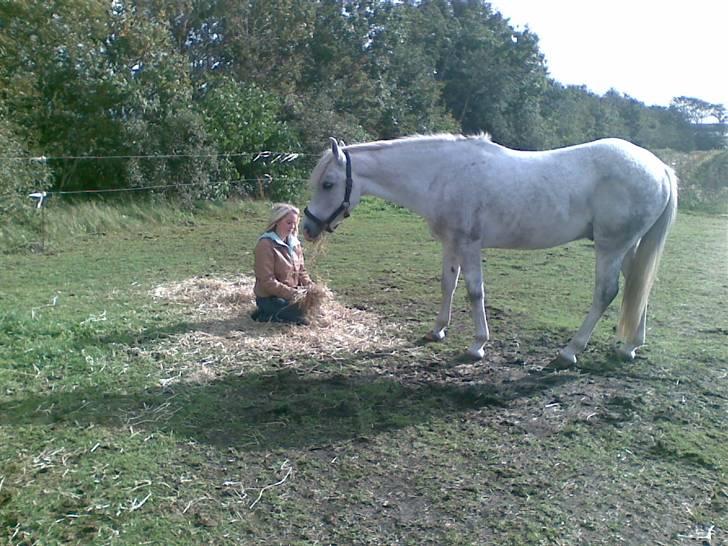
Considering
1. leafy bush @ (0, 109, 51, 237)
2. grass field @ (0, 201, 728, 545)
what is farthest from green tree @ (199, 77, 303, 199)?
grass field @ (0, 201, 728, 545)

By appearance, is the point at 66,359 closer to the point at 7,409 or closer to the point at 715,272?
the point at 7,409

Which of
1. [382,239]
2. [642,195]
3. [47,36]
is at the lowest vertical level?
[382,239]

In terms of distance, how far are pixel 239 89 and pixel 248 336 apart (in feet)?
39.4

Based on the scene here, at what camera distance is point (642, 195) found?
4.94 metres

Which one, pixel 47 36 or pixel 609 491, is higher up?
pixel 47 36

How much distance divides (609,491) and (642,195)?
259 centimetres

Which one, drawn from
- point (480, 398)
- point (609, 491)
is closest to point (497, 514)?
point (609, 491)

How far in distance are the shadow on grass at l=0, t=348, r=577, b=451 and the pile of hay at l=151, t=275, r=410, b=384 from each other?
0.31 metres

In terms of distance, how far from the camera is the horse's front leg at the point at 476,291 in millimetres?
5145

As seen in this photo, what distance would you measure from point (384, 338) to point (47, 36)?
38.1 feet

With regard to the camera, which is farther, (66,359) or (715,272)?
(715,272)

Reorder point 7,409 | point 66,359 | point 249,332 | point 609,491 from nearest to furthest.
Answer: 1. point 609,491
2. point 7,409
3. point 66,359
4. point 249,332

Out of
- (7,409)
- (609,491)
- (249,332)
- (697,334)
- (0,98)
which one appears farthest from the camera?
(0,98)

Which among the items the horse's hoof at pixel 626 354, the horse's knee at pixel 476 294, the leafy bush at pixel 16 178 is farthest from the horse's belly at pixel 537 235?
the leafy bush at pixel 16 178
